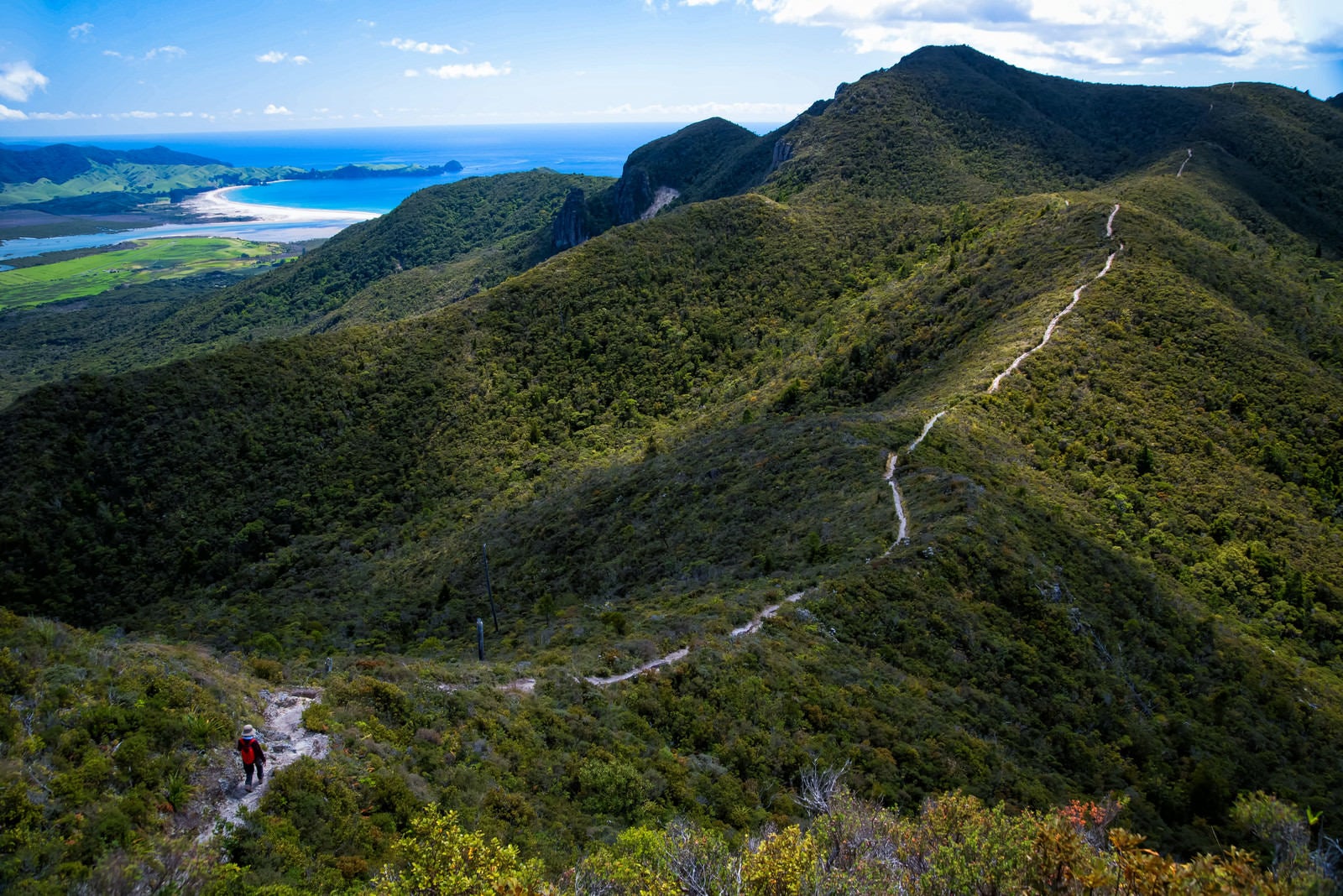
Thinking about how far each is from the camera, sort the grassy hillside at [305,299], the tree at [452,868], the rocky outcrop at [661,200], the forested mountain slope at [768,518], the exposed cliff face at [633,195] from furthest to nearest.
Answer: the exposed cliff face at [633,195] < the rocky outcrop at [661,200] < the grassy hillside at [305,299] < the forested mountain slope at [768,518] < the tree at [452,868]

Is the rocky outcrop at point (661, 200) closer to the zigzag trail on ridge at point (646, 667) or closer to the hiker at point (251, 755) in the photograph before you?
the zigzag trail on ridge at point (646, 667)

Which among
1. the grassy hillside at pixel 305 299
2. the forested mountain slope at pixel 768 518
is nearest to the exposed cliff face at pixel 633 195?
the grassy hillside at pixel 305 299

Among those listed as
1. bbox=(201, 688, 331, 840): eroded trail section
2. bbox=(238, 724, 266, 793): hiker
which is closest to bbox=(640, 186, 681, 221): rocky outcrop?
bbox=(201, 688, 331, 840): eroded trail section

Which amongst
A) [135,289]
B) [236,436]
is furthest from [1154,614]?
[135,289]

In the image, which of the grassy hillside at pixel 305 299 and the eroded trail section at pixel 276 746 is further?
the grassy hillside at pixel 305 299

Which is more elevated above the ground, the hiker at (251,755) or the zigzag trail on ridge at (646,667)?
the hiker at (251,755)

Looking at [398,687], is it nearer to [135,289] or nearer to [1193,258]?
[1193,258]
